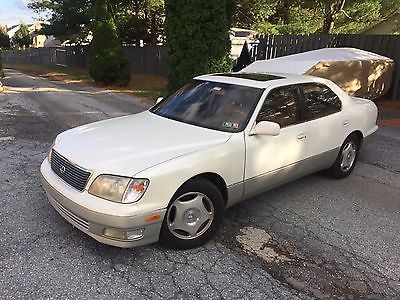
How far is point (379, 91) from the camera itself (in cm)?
1023

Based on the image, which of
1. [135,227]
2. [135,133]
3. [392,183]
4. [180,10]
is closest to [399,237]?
[392,183]

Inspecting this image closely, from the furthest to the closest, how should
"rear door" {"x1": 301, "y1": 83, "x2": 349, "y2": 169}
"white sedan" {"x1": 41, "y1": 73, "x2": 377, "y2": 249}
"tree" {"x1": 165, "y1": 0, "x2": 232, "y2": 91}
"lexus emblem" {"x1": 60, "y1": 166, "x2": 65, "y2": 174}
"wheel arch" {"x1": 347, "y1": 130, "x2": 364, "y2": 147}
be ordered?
1. "tree" {"x1": 165, "y1": 0, "x2": 232, "y2": 91}
2. "wheel arch" {"x1": 347, "y1": 130, "x2": 364, "y2": 147}
3. "rear door" {"x1": 301, "y1": 83, "x2": 349, "y2": 169}
4. "lexus emblem" {"x1": 60, "y1": 166, "x2": 65, "y2": 174}
5. "white sedan" {"x1": 41, "y1": 73, "x2": 377, "y2": 249}

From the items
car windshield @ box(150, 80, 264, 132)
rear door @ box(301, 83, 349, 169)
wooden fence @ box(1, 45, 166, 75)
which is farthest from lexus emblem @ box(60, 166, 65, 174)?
wooden fence @ box(1, 45, 166, 75)

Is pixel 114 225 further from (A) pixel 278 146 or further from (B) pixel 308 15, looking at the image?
(B) pixel 308 15

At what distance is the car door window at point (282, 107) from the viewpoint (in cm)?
368

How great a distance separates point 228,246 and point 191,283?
2.07ft

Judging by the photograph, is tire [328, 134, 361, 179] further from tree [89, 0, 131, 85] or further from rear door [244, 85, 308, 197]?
tree [89, 0, 131, 85]

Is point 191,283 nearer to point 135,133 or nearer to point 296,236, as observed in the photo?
Answer: point 296,236

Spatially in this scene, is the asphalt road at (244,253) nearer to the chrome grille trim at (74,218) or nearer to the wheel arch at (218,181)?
the chrome grille trim at (74,218)

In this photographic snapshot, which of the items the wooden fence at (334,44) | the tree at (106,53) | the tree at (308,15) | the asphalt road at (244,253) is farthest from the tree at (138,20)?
the asphalt road at (244,253)

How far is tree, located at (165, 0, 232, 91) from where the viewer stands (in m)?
10.2

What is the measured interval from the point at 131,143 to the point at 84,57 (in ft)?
93.3

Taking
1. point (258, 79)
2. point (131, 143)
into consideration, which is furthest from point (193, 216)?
point (258, 79)

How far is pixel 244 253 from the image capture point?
10.2 ft
